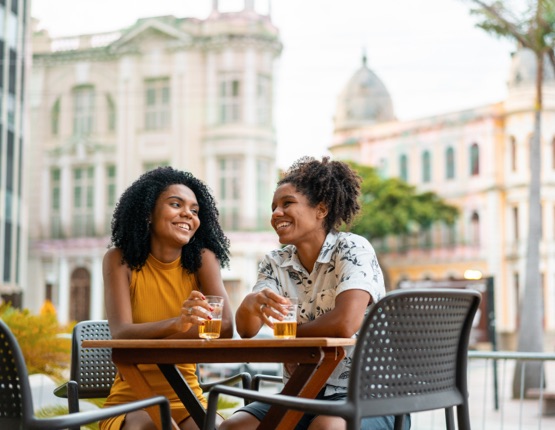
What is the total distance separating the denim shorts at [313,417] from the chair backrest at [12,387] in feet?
3.14

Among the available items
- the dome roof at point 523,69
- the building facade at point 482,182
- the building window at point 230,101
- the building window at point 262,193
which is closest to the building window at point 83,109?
the building window at point 230,101

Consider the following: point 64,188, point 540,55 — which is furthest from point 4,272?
point 64,188

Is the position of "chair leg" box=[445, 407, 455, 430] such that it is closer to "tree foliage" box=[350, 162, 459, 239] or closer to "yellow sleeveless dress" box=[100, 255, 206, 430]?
"yellow sleeveless dress" box=[100, 255, 206, 430]

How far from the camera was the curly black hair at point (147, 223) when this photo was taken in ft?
12.2

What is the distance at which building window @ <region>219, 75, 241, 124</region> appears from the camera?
44.4 m

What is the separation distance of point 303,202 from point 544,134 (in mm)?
48834

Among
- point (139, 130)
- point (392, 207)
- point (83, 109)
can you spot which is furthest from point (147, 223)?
point (83, 109)

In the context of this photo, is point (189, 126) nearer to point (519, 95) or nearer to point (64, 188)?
point (64, 188)

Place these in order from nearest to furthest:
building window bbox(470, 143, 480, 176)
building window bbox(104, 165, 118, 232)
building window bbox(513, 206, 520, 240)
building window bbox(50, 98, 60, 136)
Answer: building window bbox(104, 165, 118, 232) → building window bbox(50, 98, 60, 136) → building window bbox(513, 206, 520, 240) → building window bbox(470, 143, 480, 176)

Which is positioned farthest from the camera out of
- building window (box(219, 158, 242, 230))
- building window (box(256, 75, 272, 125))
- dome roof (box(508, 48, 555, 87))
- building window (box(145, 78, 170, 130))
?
dome roof (box(508, 48, 555, 87))

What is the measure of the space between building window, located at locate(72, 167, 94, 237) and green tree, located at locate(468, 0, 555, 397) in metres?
29.5

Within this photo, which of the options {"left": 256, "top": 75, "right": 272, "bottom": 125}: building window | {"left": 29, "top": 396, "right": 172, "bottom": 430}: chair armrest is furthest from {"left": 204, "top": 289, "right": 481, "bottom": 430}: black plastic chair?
{"left": 256, "top": 75, "right": 272, "bottom": 125}: building window

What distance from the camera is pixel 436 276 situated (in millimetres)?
51812

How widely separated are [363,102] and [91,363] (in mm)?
54862
